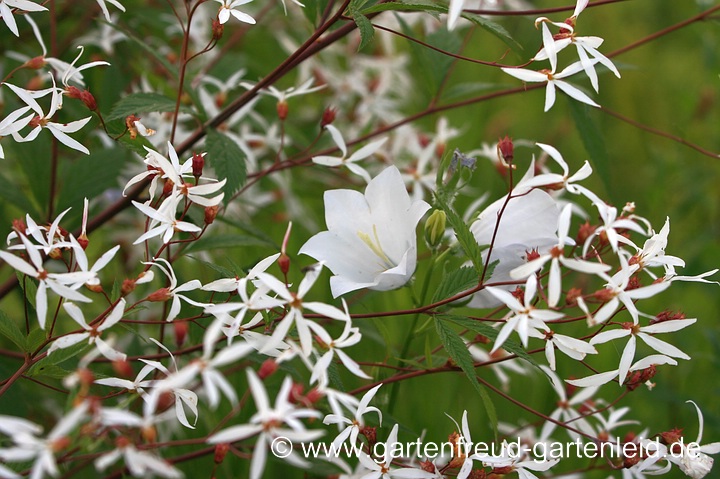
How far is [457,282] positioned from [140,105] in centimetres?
38

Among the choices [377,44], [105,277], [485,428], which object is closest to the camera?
[485,428]

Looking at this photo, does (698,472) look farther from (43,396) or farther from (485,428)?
(43,396)

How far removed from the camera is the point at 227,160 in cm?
79

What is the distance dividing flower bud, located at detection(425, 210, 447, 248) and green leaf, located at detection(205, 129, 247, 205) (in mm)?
206

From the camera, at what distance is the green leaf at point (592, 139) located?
34.2 inches

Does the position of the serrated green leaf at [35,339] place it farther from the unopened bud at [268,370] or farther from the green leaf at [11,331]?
the unopened bud at [268,370]

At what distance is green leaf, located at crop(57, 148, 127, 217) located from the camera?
90cm

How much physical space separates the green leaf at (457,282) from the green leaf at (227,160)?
24 centimetres

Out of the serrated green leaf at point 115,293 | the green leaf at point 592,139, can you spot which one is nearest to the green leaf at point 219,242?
the serrated green leaf at point 115,293

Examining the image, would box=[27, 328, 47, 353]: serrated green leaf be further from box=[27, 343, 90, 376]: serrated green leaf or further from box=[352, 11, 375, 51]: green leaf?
box=[352, 11, 375, 51]: green leaf

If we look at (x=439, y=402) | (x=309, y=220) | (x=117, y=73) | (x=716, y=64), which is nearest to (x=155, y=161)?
(x=117, y=73)

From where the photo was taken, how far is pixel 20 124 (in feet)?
2.26

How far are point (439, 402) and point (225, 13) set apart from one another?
70cm

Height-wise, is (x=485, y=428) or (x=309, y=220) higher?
(x=309, y=220)
